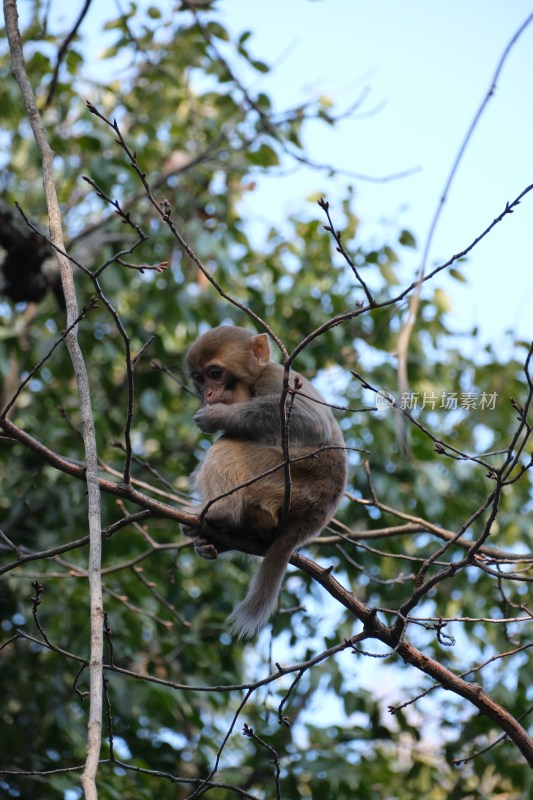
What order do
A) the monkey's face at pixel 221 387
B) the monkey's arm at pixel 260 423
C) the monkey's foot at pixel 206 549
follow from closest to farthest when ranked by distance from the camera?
the monkey's foot at pixel 206 549 < the monkey's arm at pixel 260 423 < the monkey's face at pixel 221 387

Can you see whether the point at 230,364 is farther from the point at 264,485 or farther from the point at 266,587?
the point at 266,587

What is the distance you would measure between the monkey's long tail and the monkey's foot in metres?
0.26

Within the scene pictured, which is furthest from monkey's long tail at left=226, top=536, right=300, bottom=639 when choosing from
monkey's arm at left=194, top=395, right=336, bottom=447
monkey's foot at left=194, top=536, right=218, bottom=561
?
monkey's arm at left=194, top=395, right=336, bottom=447

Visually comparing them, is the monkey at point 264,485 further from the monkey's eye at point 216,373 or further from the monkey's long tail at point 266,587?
the monkey's eye at point 216,373

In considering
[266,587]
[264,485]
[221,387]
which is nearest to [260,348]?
[221,387]

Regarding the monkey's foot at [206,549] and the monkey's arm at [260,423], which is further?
the monkey's arm at [260,423]

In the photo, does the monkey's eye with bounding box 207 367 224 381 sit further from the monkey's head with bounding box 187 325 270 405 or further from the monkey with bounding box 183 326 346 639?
the monkey with bounding box 183 326 346 639

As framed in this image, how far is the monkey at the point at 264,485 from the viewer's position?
14.2 ft

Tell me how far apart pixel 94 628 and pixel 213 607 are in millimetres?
4645

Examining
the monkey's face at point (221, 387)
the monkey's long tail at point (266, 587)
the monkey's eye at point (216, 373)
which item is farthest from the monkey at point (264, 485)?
the monkey's eye at point (216, 373)

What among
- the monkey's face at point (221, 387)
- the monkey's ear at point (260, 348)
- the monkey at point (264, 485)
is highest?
the monkey's ear at point (260, 348)

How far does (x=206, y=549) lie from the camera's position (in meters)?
4.25

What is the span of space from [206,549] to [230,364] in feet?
4.24

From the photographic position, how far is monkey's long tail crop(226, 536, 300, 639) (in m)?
4.29
